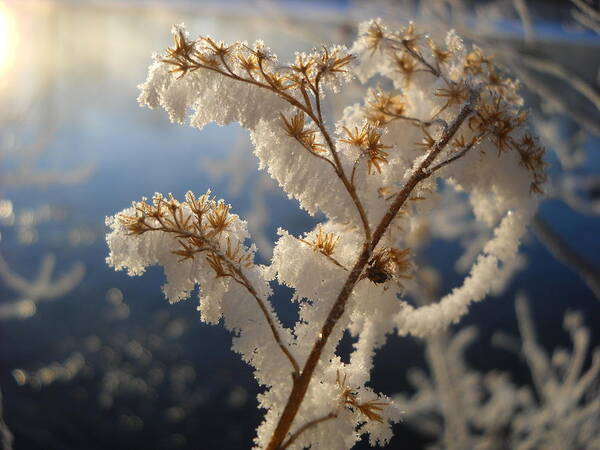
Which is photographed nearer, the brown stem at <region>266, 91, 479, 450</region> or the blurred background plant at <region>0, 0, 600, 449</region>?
the brown stem at <region>266, 91, 479, 450</region>

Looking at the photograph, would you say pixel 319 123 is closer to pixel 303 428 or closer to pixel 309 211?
pixel 309 211

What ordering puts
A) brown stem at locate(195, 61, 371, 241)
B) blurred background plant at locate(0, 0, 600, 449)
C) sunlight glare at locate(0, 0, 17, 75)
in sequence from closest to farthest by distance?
brown stem at locate(195, 61, 371, 241) < sunlight glare at locate(0, 0, 17, 75) < blurred background plant at locate(0, 0, 600, 449)

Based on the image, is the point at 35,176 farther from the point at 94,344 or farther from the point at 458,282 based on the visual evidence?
the point at 458,282

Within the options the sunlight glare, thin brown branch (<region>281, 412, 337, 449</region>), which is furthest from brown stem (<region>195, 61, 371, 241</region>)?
the sunlight glare

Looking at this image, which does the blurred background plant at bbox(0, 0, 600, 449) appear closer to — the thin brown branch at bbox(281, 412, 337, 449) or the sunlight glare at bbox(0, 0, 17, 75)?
the sunlight glare at bbox(0, 0, 17, 75)

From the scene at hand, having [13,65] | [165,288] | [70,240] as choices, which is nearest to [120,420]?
[70,240]

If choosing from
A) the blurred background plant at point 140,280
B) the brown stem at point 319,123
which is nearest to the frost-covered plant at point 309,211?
the brown stem at point 319,123
